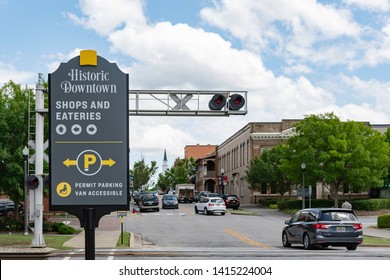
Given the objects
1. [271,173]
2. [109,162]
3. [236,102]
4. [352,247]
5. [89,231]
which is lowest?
[352,247]

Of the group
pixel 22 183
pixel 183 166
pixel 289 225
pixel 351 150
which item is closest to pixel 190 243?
pixel 289 225

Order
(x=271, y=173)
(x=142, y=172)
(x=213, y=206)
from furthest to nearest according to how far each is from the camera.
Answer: (x=142, y=172) → (x=271, y=173) → (x=213, y=206)

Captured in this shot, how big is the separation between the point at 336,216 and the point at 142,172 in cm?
10405

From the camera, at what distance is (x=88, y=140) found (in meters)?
6.84

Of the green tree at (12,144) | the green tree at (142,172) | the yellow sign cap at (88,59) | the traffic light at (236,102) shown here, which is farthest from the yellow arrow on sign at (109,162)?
the green tree at (142,172)

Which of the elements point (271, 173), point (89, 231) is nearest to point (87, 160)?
point (89, 231)

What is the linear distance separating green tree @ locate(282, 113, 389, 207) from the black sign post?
4533 centimetres

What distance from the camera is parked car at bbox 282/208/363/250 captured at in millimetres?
23016

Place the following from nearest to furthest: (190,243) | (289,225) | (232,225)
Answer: (289,225), (190,243), (232,225)

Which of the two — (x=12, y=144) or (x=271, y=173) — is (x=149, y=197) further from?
(x=12, y=144)

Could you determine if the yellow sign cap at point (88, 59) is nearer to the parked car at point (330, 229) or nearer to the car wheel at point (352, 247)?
the parked car at point (330, 229)

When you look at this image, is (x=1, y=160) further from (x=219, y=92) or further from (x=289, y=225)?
(x=289, y=225)

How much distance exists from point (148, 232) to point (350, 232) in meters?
14.0

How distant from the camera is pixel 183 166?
5620 inches
